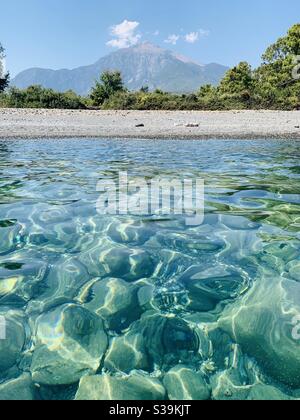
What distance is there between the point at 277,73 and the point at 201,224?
40.1m

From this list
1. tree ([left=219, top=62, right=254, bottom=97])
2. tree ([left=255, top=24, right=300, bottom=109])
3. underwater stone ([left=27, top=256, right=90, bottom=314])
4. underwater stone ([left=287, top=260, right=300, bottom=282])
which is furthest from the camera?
tree ([left=219, top=62, right=254, bottom=97])

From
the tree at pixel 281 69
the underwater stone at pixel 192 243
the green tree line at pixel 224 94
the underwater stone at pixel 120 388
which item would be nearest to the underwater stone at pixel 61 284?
the underwater stone at pixel 120 388

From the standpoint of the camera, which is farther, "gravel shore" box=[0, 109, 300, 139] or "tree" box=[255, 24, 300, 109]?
"tree" box=[255, 24, 300, 109]

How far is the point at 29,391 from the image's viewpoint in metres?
1.70

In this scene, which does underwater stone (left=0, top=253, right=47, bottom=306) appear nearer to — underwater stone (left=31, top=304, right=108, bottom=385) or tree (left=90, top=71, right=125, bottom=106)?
underwater stone (left=31, top=304, right=108, bottom=385)

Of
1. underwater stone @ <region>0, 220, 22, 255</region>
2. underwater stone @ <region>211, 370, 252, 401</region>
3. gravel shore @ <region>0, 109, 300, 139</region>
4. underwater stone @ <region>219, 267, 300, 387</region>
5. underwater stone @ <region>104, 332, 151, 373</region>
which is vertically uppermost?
gravel shore @ <region>0, 109, 300, 139</region>

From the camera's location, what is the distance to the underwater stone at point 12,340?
6.18 ft

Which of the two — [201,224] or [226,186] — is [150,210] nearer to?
[201,224]

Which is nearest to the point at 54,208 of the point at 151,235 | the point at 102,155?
the point at 151,235

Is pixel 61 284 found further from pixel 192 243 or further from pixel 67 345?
pixel 192 243

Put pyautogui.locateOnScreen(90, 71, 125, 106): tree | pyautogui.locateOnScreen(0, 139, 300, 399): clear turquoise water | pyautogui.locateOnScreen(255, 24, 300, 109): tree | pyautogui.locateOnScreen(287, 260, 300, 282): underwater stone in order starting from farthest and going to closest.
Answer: pyautogui.locateOnScreen(90, 71, 125, 106): tree < pyautogui.locateOnScreen(255, 24, 300, 109): tree < pyautogui.locateOnScreen(287, 260, 300, 282): underwater stone < pyautogui.locateOnScreen(0, 139, 300, 399): clear turquoise water

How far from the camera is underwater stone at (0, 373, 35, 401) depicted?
1.66 metres

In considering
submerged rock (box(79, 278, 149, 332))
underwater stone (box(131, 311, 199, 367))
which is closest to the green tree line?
submerged rock (box(79, 278, 149, 332))

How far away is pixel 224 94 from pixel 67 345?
35.1 metres
